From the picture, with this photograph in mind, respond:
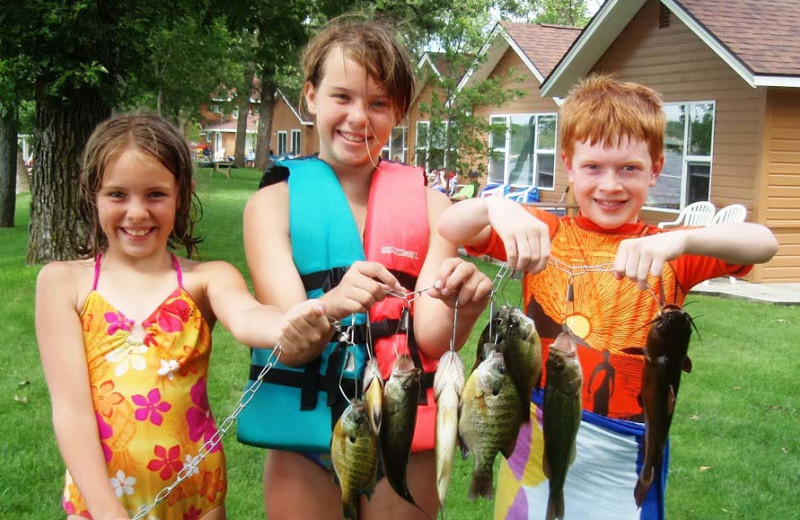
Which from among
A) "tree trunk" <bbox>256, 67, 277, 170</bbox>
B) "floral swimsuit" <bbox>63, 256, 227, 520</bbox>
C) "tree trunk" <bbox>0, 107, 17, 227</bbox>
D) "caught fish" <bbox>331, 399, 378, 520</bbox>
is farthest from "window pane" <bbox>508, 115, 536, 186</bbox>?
"tree trunk" <bbox>256, 67, 277, 170</bbox>

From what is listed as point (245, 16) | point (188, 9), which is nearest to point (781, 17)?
point (245, 16)

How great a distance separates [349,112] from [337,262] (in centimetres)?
51

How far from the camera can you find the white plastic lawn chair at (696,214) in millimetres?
13844

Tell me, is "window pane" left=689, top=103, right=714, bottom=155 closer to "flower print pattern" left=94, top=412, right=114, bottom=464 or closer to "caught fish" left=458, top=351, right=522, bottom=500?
"caught fish" left=458, top=351, right=522, bottom=500

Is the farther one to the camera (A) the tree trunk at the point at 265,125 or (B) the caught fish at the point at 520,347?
(A) the tree trunk at the point at 265,125

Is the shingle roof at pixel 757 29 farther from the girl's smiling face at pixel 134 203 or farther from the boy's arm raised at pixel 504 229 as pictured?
the girl's smiling face at pixel 134 203

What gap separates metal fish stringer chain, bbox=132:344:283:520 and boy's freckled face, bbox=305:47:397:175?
28.9 inches

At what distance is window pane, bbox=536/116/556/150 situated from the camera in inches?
827

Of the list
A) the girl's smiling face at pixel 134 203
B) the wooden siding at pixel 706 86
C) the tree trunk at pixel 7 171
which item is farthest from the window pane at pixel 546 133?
the girl's smiling face at pixel 134 203

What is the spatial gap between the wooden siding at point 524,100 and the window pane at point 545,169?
0.31 m

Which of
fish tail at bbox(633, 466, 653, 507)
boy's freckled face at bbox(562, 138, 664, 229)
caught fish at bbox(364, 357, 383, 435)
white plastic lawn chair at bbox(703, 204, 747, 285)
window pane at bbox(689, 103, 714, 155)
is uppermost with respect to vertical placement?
window pane at bbox(689, 103, 714, 155)

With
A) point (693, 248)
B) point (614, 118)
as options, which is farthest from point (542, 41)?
point (693, 248)

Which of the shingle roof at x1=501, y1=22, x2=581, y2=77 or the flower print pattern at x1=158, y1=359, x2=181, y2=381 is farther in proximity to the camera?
the shingle roof at x1=501, y1=22, x2=581, y2=77

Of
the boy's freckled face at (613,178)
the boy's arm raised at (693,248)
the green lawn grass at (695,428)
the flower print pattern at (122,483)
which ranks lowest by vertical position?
the green lawn grass at (695,428)
